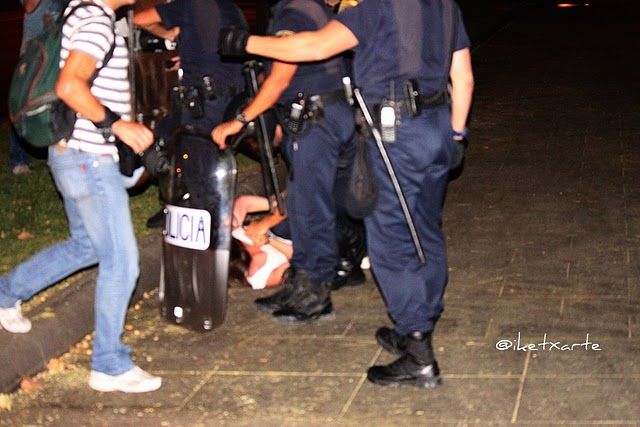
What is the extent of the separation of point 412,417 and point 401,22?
1.72 m

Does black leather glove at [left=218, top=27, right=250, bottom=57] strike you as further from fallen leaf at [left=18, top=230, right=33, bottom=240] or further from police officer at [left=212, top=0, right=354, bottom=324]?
fallen leaf at [left=18, top=230, right=33, bottom=240]

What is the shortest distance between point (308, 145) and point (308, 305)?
2.91ft

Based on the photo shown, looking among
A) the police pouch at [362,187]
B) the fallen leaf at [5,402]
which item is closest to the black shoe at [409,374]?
the police pouch at [362,187]

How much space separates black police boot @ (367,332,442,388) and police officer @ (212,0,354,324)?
1.08 meters

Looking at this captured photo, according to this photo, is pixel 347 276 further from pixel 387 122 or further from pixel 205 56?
pixel 387 122

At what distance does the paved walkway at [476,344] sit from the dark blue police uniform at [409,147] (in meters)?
0.46

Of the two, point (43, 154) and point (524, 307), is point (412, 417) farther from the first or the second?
point (43, 154)

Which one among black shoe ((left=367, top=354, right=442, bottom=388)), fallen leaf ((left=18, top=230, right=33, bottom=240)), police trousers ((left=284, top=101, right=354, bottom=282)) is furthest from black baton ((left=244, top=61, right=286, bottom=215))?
fallen leaf ((left=18, top=230, right=33, bottom=240))

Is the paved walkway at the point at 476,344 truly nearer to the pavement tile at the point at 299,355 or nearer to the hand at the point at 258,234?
the pavement tile at the point at 299,355

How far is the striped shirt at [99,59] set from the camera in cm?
537

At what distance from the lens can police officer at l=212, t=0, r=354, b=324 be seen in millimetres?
6562

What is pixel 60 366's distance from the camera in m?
6.30

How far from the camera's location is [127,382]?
19.4 feet
